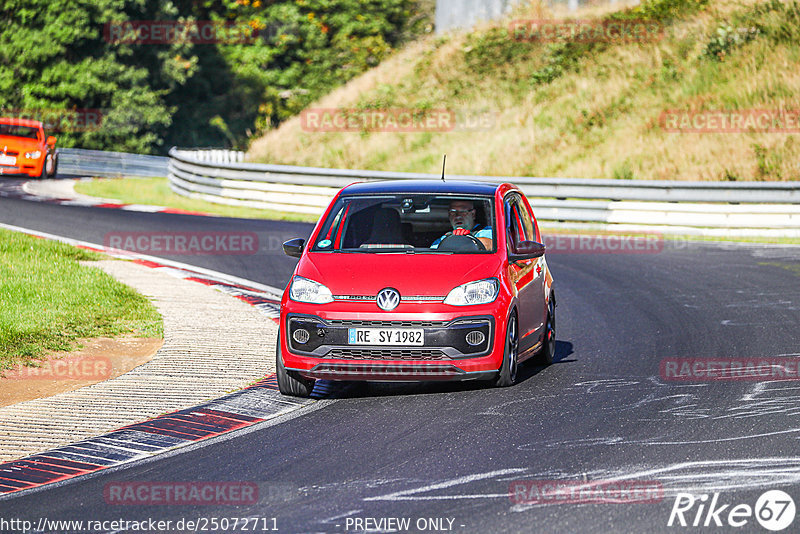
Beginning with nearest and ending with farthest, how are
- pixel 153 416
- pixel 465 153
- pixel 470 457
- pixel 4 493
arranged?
pixel 4 493
pixel 470 457
pixel 153 416
pixel 465 153

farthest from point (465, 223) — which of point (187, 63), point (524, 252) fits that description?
point (187, 63)

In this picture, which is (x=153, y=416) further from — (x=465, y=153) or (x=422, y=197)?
(x=465, y=153)

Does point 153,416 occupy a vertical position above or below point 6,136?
below

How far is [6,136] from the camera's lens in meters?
32.7

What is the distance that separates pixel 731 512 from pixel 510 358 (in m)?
3.32

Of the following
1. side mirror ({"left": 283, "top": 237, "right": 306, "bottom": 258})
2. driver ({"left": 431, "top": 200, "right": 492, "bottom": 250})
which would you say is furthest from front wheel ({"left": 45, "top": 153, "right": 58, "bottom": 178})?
driver ({"left": 431, "top": 200, "right": 492, "bottom": 250})

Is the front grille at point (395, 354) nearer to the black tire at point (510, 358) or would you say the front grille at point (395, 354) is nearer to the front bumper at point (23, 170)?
the black tire at point (510, 358)

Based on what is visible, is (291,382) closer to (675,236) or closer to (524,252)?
(524,252)

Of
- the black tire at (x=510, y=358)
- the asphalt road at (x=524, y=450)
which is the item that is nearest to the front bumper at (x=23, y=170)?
the asphalt road at (x=524, y=450)

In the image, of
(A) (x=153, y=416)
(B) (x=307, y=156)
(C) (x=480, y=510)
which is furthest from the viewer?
(B) (x=307, y=156)

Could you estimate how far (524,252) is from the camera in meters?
9.48

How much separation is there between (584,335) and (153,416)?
5.07m

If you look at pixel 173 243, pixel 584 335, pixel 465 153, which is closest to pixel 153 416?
pixel 584 335

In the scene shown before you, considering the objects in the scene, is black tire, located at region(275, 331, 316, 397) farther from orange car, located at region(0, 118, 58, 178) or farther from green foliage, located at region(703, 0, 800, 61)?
green foliage, located at region(703, 0, 800, 61)
